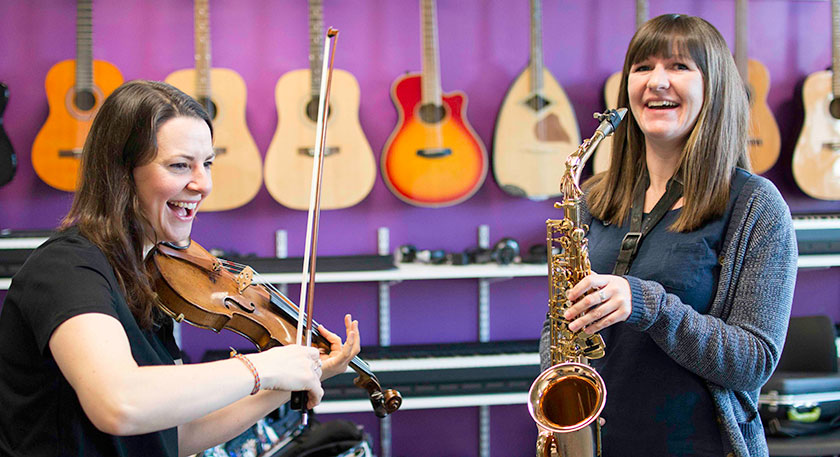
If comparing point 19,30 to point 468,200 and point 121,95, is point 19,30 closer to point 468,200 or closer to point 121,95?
point 468,200

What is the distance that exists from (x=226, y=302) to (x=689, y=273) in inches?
37.5

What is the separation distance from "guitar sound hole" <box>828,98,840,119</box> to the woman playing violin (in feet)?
10.4

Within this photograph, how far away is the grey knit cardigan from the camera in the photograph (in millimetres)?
1329

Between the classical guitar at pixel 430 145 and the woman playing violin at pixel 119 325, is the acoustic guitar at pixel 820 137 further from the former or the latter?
the woman playing violin at pixel 119 325

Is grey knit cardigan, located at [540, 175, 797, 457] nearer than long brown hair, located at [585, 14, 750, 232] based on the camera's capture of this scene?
Yes

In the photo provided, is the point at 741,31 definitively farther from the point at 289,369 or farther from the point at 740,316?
the point at 289,369

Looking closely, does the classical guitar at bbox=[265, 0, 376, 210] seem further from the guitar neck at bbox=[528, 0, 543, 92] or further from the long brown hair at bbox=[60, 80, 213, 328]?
the long brown hair at bbox=[60, 80, 213, 328]

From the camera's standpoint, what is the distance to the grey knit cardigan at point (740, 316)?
133 cm

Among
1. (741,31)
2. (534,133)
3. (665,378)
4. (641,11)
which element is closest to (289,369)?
(665,378)

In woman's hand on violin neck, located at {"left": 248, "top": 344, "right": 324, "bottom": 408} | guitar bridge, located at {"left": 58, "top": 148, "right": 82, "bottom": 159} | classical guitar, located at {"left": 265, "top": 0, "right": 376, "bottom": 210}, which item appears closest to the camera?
woman's hand on violin neck, located at {"left": 248, "top": 344, "right": 324, "bottom": 408}

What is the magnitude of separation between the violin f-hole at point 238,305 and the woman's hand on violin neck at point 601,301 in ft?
2.13

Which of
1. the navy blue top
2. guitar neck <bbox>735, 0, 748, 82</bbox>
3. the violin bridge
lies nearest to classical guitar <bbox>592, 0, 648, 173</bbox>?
guitar neck <bbox>735, 0, 748, 82</bbox>

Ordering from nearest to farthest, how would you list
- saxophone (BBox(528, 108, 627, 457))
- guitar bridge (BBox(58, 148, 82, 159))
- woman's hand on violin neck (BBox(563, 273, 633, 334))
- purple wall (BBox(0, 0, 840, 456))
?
1. woman's hand on violin neck (BBox(563, 273, 633, 334))
2. saxophone (BBox(528, 108, 627, 457))
3. guitar bridge (BBox(58, 148, 82, 159))
4. purple wall (BBox(0, 0, 840, 456))

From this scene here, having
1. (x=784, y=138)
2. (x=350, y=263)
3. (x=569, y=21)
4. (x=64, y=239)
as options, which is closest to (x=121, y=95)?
(x=64, y=239)
